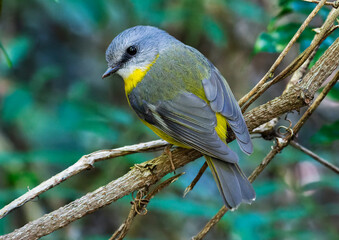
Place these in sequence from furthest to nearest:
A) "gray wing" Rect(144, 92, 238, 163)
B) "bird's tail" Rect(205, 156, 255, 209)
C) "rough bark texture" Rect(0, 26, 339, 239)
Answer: "gray wing" Rect(144, 92, 238, 163), "bird's tail" Rect(205, 156, 255, 209), "rough bark texture" Rect(0, 26, 339, 239)

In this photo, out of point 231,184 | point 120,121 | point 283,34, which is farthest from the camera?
point 120,121

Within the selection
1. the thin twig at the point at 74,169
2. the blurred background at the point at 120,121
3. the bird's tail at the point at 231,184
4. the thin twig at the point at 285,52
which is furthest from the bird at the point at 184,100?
the blurred background at the point at 120,121

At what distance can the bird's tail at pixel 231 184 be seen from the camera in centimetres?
201

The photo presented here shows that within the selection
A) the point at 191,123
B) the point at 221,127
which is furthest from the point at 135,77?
the point at 221,127

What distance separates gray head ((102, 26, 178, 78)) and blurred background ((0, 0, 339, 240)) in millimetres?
548

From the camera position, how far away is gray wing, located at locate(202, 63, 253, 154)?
6.75 feet

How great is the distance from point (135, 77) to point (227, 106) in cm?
65

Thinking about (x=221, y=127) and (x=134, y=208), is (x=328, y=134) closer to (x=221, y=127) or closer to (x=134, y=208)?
(x=221, y=127)

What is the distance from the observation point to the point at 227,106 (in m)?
2.28

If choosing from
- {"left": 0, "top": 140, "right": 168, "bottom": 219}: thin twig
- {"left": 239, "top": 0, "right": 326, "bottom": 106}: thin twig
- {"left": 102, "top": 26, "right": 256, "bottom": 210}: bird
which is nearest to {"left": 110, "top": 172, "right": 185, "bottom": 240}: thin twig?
{"left": 0, "top": 140, "right": 168, "bottom": 219}: thin twig

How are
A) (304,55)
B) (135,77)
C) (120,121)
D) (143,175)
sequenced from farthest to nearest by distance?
(120,121)
(135,77)
(304,55)
(143,175)

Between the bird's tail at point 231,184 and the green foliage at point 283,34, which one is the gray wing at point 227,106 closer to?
the bird's tail at point 231,184

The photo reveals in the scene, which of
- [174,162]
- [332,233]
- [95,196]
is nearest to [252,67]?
[332,233]

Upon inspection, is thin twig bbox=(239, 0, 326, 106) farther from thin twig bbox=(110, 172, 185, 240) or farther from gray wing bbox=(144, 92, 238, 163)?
thin twig bbox=(110, 172, 185, 240)
